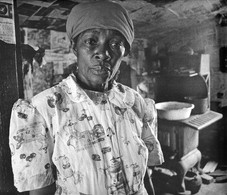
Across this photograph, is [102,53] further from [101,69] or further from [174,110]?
[174,110]

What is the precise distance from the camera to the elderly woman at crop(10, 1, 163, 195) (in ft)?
2.56

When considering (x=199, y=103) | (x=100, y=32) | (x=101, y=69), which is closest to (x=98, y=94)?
(x=101, y=69)

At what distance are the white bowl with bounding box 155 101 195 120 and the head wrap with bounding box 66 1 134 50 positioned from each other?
56 cm

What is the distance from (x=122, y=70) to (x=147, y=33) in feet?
0.85

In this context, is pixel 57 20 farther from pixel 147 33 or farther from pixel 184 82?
pixel 184 82

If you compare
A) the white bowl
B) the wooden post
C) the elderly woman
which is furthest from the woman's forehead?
the white bowl

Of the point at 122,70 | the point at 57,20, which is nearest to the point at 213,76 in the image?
the point at 122,70

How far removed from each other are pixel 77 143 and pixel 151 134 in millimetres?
362

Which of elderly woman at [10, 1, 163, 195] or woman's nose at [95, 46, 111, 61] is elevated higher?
woman's nose at [95, 46, 111, 61]

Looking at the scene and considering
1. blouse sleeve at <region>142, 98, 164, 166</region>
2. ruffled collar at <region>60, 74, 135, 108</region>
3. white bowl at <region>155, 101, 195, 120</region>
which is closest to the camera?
ruffled collar at <region>60, 74, 135, 108</region>

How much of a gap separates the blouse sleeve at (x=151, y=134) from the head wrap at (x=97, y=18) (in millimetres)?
353

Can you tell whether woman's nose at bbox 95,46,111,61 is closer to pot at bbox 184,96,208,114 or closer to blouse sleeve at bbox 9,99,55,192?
blouse sleeve at bbox 9,99,55,192

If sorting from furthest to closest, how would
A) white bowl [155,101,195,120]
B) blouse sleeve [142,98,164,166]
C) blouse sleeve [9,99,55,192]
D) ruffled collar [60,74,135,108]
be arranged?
white bowl [155,101,195,120] < blouse sleeve [142,98,164,166] < ruffled collar [60,74,135,108] < blouse sleeve [9,99,55,192]

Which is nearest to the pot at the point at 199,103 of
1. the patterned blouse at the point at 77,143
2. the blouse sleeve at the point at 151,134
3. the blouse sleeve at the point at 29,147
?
the blouse sleeve at the point at 151,134
